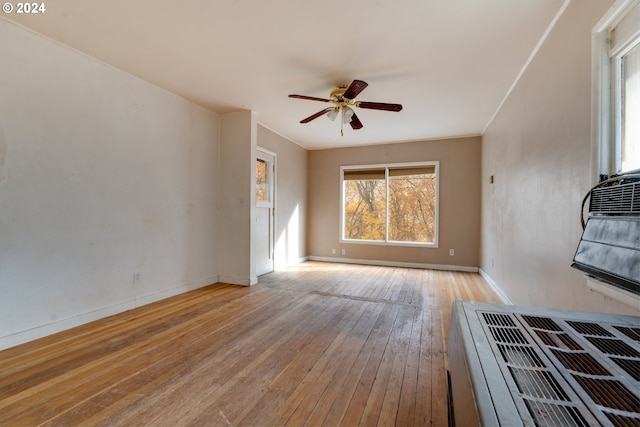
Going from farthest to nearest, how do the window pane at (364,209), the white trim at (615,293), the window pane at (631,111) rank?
the window pane at (364,209) < the window pane at (631,111) < the white trim at (615,293)

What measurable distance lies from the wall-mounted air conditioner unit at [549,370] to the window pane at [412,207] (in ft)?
15.7

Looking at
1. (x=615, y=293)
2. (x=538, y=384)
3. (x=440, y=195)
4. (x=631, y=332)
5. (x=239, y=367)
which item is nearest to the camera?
(x=538, y=384)

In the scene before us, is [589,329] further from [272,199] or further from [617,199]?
[272,199]

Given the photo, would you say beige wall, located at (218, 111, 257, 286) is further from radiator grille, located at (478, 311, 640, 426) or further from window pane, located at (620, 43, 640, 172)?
window pane, located at (620, 43, 640, 172)

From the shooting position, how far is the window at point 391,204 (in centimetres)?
559

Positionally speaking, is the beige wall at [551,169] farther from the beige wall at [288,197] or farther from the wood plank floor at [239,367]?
the beige wall at [288,197]

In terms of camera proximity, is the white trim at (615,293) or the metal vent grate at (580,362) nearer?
the metal vent grate at (580,362)

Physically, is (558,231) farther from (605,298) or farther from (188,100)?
(188,100)

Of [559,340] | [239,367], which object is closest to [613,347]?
[559,340]

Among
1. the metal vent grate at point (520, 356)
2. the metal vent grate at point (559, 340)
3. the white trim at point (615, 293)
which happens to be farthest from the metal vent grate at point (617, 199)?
the metal vent grate at point (520, 356)

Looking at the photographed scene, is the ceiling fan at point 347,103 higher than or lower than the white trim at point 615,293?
higher

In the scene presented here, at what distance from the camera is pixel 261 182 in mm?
4875

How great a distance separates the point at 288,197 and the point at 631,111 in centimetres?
484

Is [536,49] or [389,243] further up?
[536,49]
